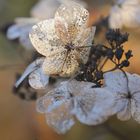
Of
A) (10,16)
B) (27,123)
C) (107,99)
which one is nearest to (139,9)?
(107,99)

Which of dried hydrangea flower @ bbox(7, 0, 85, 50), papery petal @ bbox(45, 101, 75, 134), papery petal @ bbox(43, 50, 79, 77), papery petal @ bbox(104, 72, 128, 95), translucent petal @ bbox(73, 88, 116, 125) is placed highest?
dried hydrangea flower @ bbox(7, 0, 85, 50)

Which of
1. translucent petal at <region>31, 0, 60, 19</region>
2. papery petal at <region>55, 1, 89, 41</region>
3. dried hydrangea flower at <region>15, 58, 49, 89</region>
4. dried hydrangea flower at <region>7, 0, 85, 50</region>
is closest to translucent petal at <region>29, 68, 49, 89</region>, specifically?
dried hydrangea flower at <region>15, 58, 49, 89</region>

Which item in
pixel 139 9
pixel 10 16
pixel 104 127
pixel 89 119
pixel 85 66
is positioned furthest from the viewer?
pixel 10 16

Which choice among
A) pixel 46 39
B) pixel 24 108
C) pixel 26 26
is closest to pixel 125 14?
pixel 26 26

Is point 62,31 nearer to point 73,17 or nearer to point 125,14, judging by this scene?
point 73,17

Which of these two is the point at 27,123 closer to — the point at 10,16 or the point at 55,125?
the point at 10,16

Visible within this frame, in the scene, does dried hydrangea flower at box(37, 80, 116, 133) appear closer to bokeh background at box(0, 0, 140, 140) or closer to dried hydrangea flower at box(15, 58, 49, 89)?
dried hydrangea flower at box(15, 58, 49, 89)
